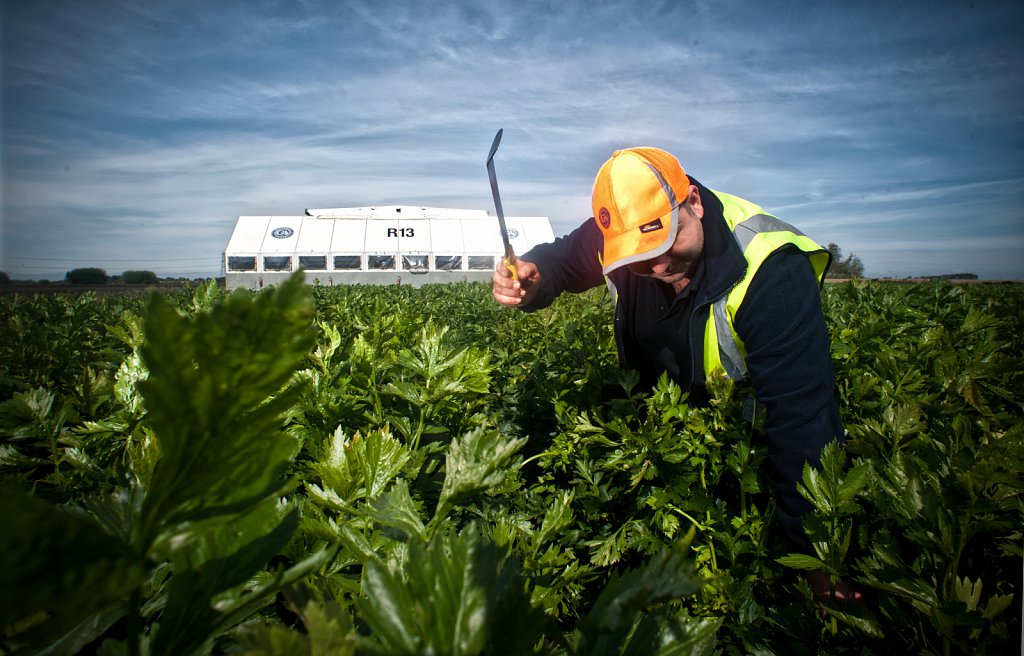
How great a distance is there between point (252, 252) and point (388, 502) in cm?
4952

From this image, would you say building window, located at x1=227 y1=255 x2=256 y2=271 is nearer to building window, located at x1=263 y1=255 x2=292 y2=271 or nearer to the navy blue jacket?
building window, located at x1=263 y1=255 x2=292 y2=271

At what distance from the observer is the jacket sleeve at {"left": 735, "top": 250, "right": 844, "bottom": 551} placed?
2.39 metres

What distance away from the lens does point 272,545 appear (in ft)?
1.81

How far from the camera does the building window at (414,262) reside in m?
46.8

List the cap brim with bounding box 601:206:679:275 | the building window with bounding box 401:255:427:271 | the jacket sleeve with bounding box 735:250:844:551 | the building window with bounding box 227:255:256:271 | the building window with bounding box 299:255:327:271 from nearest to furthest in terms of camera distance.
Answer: the jacket sleeve with bounding box 735:250:844:551
the cap brim with bounding box 601:206:679:275
the building window with bounding box 227:255:256:271
the building window with bounding box 299:255:327:271
the building window with bounding box 401:255:427:271

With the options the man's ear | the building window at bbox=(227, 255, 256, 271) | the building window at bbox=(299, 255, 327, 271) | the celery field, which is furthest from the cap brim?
the building window at bbox=(227, 255, 256, 271)

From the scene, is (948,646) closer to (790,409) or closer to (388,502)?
(388,502)

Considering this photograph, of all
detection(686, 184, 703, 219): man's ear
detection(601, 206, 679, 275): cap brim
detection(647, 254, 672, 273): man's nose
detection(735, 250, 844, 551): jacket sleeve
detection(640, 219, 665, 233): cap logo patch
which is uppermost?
detection(686, 184, 703, 219): man's ear

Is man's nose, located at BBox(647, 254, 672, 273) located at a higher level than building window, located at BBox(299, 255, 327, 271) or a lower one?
lower

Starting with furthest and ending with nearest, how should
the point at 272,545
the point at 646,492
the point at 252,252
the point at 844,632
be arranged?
the point at 252,252, the point at 646,492, the point at 844,632, the point at 272,545

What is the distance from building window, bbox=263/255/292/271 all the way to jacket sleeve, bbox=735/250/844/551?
46.6 meters

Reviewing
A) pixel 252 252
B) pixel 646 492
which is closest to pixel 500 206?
pixel 646 492

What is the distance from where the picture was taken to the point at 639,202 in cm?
328

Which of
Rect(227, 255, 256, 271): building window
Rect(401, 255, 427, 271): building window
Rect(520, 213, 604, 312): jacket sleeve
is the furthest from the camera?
Rect(401, 255, 427, 271): building window
